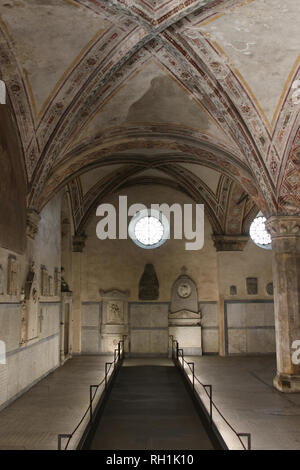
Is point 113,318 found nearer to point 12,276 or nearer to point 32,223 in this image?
point 32,223

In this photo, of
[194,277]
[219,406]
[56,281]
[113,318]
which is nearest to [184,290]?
[194,277]

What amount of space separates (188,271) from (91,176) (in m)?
5.95

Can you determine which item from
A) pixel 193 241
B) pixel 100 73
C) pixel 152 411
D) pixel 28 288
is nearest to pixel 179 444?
pixel 152 411

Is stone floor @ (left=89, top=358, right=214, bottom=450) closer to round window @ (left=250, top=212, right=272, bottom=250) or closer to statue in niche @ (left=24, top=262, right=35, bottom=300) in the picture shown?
statue in niche @ (left=24, top=262, right=35, bottom=300)

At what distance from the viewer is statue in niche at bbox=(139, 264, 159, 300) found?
1842 cm

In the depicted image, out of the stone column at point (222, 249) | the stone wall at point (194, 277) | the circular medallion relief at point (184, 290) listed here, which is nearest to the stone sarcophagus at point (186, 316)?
the circular medallion relief at point (184, 290)

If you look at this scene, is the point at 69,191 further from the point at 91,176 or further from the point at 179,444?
the point at 179,444

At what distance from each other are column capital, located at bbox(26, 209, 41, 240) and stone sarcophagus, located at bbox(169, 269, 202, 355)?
8267 millimetres

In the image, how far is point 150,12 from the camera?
25.8 ft

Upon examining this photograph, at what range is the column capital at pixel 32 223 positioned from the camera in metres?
11.3

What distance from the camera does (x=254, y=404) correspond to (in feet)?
31.4

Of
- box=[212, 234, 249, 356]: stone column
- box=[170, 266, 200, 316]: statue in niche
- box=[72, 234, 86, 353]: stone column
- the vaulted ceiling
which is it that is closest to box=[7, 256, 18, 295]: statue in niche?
the vaulted ceiling

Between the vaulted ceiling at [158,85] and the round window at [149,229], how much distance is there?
5.09 metres

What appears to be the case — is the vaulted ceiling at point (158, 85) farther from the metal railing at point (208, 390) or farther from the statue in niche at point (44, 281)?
the metal railing at point (208, 390)
